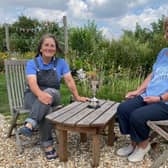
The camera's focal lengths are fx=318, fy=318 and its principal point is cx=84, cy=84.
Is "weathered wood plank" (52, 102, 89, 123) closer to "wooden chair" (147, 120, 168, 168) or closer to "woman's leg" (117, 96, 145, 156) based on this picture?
"woman's leg" (117, 96, 145, 156)

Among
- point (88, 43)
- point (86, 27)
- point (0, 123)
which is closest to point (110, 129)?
point (0, 123)

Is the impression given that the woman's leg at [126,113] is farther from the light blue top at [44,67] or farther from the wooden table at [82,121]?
the light blue top at [44,67]

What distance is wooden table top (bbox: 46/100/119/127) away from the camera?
124 inches

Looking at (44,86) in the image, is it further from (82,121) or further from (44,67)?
(82,121)

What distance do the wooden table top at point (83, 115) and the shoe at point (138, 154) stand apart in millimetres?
494

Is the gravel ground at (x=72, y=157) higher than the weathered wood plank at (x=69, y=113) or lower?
lower

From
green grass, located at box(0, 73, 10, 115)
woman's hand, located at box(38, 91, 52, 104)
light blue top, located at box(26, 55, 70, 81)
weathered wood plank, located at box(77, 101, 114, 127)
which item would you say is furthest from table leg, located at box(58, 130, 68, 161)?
green grass, located at box(0, 73, 10, 115)

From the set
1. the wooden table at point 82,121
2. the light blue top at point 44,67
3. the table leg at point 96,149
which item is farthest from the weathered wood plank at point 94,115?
the light blue top at point 44,67

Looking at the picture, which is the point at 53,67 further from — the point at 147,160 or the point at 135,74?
the point at 135,74

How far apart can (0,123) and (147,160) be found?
2488 mm

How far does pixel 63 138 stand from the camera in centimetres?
341

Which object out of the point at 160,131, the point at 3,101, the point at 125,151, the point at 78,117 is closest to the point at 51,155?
the point at 78,117

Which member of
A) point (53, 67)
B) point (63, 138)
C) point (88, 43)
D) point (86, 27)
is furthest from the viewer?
point (86, 27)

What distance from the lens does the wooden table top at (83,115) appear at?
314 cm
